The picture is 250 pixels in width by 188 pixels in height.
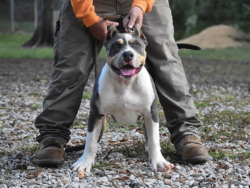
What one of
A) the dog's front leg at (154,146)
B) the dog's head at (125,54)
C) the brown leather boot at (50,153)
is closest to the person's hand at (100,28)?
the dog's head at (125,54)

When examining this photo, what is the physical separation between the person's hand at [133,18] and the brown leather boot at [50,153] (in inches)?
47.9

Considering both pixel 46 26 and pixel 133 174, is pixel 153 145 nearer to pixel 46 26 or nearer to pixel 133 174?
pixel 133 174

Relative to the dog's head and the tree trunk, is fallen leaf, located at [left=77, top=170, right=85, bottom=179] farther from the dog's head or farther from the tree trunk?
the tree trunk

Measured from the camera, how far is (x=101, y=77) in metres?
3.21

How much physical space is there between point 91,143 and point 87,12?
3.69ft

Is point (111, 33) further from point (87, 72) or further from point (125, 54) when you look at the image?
point (87, 72)

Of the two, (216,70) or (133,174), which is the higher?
(133,174)

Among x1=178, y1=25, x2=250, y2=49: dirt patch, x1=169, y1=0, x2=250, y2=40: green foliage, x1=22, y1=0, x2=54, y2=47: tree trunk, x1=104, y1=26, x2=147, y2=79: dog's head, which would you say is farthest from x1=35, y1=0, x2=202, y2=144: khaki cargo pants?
x1=169, y1=0, x2=250, y2=40: green foliage

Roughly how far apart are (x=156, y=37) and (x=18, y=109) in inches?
119

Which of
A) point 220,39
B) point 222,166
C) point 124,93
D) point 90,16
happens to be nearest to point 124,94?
point 124,93

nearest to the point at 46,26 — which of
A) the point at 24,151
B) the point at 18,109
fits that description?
the point at 18,109

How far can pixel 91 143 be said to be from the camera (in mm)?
3270

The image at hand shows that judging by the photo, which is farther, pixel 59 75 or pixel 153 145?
pixel 59 75

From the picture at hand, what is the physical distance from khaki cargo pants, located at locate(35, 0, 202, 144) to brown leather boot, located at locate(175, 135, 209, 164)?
0.22ft
